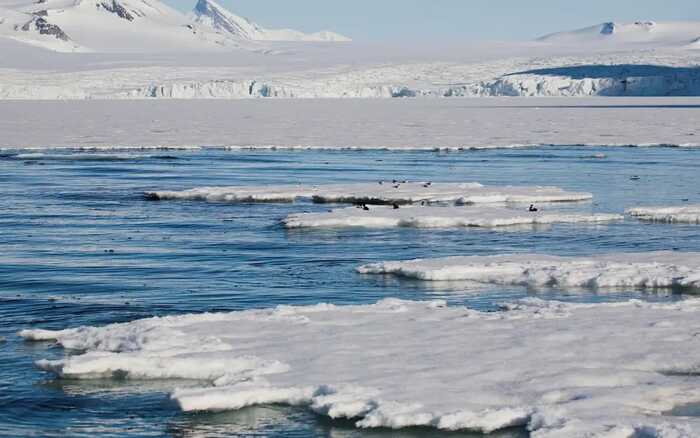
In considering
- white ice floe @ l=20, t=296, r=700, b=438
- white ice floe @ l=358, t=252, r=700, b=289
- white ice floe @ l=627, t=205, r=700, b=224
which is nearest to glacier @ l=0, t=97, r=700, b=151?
white ice floe @ l=627, t=205, r=700, b=224

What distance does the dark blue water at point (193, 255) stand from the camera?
8.37m

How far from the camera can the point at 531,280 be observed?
13117 mm

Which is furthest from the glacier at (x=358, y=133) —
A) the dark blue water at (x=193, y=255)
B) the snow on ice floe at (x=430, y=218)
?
the snow on ice floe at (x=430, y=218)

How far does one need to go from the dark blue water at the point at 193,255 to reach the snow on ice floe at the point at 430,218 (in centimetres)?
48

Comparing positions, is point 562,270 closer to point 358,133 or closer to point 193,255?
Result: point 193,255

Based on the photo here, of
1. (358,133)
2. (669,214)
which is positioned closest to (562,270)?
(669,214)

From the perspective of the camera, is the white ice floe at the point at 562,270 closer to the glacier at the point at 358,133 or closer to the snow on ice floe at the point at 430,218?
the snow on ice floe at the point at 430,218

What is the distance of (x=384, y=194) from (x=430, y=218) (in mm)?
A: 3315

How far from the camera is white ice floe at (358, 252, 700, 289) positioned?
1296 cm

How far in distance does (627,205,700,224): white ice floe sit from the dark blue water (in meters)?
0.72

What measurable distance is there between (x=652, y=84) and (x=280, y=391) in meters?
116

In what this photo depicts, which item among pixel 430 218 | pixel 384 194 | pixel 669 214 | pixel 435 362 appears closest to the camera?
pixel 435 362

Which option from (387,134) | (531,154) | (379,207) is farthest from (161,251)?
(387,134)

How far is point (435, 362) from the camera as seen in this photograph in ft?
30.1
